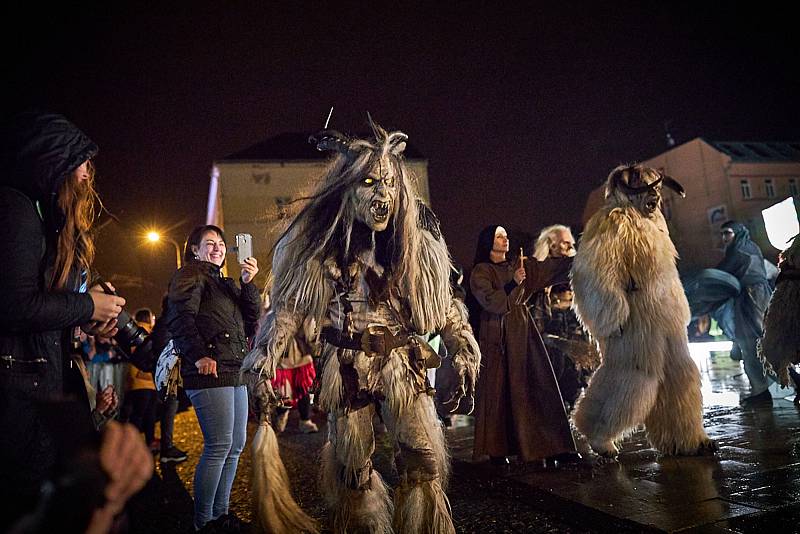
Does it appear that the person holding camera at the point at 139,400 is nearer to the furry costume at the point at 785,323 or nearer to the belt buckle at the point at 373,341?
the belt buckle at the point at 373,341

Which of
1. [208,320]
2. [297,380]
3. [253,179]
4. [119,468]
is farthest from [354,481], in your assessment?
[253,179]

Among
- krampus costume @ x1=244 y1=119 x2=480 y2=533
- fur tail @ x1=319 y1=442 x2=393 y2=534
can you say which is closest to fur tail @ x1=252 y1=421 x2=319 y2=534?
krampus costume @ x1=244 y1=119 x2=480 y2=533

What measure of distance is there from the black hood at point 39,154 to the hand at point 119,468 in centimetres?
112

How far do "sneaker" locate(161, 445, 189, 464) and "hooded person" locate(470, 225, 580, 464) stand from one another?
3669mm

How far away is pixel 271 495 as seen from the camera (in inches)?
130

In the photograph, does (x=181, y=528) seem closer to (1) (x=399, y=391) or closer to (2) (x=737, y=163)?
(1) (x=399, y=391)

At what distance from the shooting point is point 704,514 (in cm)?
332

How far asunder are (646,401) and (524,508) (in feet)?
4.79

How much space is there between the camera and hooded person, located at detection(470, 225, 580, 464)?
5.05m

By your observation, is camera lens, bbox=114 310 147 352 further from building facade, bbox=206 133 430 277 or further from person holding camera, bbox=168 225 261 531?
building facade, bbox=206 133 430 277

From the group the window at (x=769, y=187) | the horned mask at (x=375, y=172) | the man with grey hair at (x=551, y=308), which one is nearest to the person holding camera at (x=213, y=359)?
the horned mask at (x=375, y=172)

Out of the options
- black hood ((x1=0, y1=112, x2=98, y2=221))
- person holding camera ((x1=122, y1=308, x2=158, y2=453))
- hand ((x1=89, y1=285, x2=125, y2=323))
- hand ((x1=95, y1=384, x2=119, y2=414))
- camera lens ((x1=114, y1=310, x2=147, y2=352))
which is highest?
black hood ((x1=0, y1=112, x2=98, y2=221))

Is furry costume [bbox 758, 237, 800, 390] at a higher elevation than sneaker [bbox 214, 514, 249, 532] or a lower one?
higher

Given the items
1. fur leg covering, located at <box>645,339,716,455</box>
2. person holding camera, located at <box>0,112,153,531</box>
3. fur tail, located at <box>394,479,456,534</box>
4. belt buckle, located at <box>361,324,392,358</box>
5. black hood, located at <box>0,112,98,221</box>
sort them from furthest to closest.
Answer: fur leg covering, located at <box>645,339,716,455</box> → belt buckle, located at <box>361,324,392,358</box> → fur tail, located at <box>394,479,456,534</box> → black hood, located at <box>0,112,98,221</box> → person holding camera, located at <box>0,112,153,531</box>
